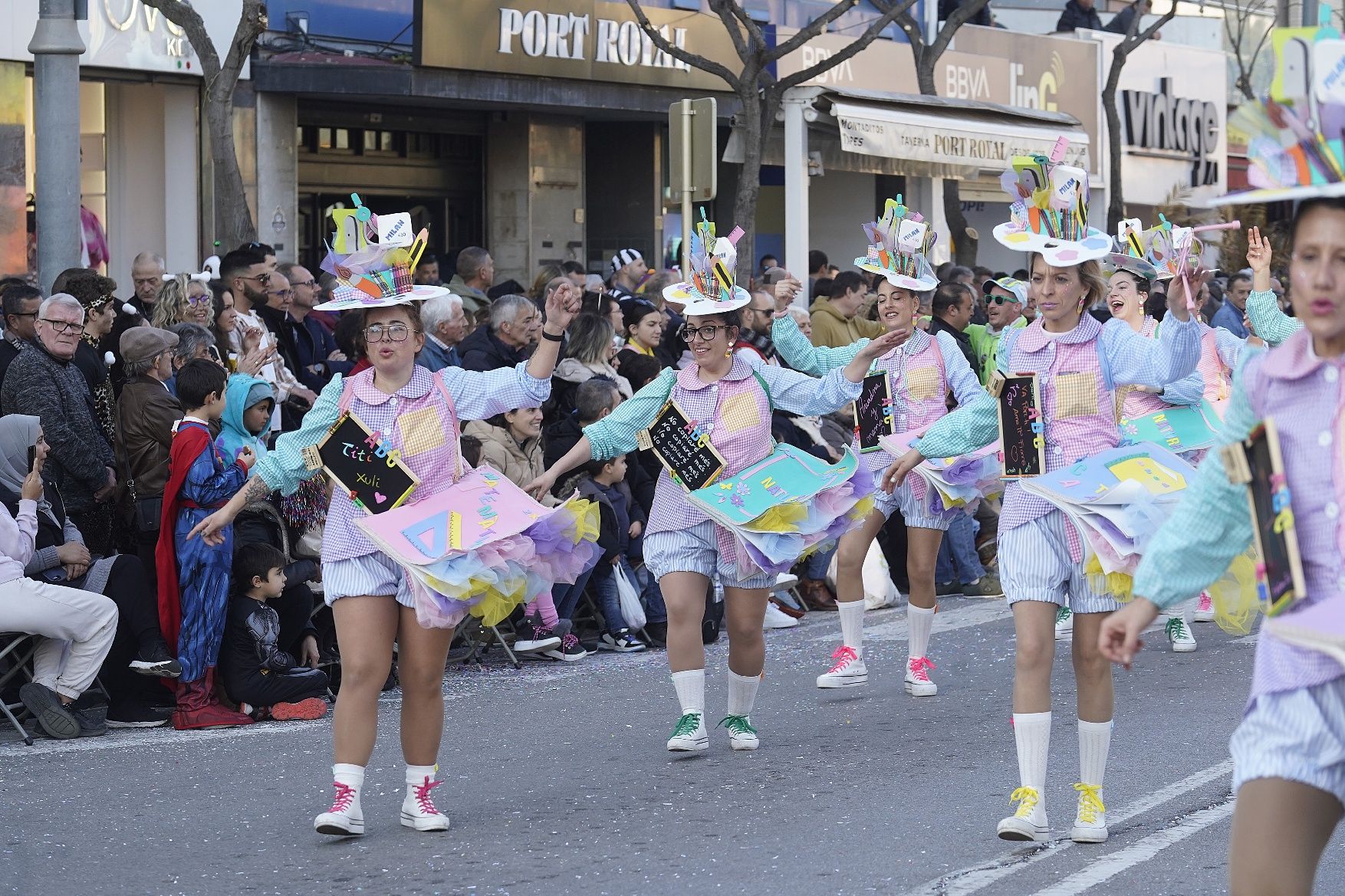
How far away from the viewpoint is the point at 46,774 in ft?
24.7

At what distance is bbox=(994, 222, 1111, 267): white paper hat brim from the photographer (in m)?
6.45

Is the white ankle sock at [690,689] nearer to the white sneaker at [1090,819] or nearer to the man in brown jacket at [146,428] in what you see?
the white sneaker at [1090,819]

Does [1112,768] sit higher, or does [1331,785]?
[1331,785]

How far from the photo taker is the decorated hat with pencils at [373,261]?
6.50 m

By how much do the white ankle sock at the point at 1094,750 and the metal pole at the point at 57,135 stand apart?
663cm

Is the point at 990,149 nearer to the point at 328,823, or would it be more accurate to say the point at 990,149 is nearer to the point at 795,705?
the point at 795,705

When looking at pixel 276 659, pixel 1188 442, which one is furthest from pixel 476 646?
pixel 1188 442

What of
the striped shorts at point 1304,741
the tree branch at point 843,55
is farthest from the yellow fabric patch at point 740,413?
the tree branch at point 843,55

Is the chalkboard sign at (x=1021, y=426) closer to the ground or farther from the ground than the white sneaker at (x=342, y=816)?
farther from the ground

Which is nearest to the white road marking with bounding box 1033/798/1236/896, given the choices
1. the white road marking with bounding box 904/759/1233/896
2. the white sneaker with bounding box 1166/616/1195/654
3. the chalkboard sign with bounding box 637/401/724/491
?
the white road marking with bounding box 904/759/1233/896

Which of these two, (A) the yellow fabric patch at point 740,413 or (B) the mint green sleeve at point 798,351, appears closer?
(A) the yellow fabric patch at point 740,413

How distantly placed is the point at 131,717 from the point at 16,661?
0.59 meters

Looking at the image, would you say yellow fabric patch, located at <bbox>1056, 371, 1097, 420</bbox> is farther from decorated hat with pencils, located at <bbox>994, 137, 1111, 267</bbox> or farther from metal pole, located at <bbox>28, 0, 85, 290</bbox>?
metal pole, located at <bbox>28, 0, 85, 290</bbox>

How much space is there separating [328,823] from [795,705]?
332 cm
